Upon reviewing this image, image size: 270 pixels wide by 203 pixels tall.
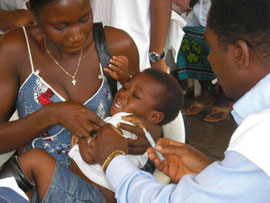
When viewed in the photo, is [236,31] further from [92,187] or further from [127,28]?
[127,28]

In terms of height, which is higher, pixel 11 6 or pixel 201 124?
pixel 11 6

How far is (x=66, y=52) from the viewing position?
1594mm

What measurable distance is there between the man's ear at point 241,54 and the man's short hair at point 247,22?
1 centimetres

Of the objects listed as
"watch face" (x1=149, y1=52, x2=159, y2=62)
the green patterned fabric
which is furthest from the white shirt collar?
the green patterned fabric

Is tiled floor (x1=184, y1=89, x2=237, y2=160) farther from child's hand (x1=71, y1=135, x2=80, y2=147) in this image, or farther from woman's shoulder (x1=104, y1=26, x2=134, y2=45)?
child's hand (x1=71, y1=135, x2=80, y2=147)

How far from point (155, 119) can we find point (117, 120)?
0.92ft

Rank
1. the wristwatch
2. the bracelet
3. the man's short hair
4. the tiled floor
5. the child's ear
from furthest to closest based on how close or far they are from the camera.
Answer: the tiled floor
the wristwatch
the child's ear
the bracelet
the man's short hair

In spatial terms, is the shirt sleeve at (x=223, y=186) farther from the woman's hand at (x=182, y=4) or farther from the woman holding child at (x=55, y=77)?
the woman's hand at (x=182, y=4)

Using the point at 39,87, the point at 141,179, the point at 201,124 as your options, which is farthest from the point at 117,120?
the point at 201,124

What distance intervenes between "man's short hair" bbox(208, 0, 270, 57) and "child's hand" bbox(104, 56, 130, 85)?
73cm

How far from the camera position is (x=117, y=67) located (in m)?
1.64

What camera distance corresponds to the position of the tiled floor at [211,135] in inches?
128

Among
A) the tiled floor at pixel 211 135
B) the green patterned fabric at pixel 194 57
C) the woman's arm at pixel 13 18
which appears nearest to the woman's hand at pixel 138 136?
the woman's arm at pixel 13 18

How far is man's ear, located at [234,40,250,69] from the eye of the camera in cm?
96
